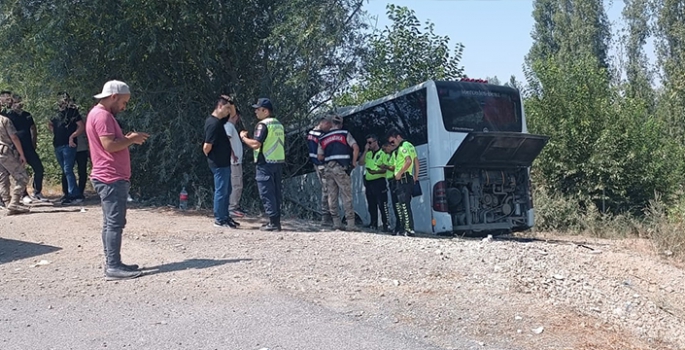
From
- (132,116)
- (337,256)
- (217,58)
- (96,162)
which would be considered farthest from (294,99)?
(96,162)

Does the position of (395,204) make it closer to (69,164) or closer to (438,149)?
(438,149)

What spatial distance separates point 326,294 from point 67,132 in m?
7.72

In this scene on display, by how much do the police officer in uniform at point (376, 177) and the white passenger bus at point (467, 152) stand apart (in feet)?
1.77

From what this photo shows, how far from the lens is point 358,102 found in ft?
50.1

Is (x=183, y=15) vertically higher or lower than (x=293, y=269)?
higher

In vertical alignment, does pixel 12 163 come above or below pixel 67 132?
below

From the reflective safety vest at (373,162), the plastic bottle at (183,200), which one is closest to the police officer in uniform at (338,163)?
the reflective safety vest at (373,162)

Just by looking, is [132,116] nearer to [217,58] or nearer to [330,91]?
[217,58]

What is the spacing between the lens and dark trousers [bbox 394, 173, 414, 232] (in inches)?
428

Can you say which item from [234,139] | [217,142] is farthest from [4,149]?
[234,139]

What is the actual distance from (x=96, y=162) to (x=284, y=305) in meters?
2.41

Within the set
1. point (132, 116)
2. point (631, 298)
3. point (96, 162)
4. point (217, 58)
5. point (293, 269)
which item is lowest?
point (631, 298)

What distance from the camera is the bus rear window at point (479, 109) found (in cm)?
1144

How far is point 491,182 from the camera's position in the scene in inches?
465
